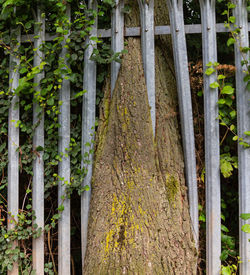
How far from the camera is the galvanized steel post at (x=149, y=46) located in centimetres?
196

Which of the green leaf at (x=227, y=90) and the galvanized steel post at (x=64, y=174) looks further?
the galvanized steel post at (x=64, y=174)

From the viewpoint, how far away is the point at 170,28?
1980 millimetres

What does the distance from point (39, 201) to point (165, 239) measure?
994mm

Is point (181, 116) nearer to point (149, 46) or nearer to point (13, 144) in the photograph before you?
point (149, 46)

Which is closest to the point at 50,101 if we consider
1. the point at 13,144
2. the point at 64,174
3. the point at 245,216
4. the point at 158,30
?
the point at 13,144

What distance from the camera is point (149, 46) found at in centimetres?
197

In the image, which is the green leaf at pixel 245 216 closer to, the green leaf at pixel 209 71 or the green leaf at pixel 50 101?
the green leaf at pixel 209 71

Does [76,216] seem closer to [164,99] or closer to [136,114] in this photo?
[136,114]

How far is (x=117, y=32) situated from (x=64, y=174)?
1.15m

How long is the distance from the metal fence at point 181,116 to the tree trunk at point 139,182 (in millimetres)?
81

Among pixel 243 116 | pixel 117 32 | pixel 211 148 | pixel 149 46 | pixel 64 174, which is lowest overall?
pixel 64 174

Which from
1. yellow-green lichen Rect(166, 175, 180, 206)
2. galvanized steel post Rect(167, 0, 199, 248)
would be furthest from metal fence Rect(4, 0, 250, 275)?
yellow-green lichen Rect(166, 175, 180, 206)

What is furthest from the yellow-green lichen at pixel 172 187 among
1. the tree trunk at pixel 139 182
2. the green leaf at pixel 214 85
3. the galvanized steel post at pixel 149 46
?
the green leaf at pixel 214 85

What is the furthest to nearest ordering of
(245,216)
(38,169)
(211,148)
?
(38,169), (211,148), (245,216)
